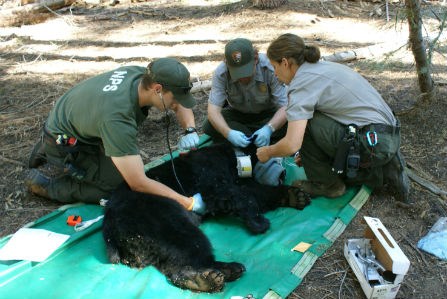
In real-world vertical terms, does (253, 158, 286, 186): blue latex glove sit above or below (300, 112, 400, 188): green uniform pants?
below

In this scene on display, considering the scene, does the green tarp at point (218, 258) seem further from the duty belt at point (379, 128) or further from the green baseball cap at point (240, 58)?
the green baseball cap at point (240, 58)

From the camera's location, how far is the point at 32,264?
2887mm

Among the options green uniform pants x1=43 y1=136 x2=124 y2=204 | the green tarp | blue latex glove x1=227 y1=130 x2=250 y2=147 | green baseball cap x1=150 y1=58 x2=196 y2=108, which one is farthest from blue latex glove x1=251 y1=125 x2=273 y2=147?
green uniform pants x1=43 y1=136 x2=124 y2=204

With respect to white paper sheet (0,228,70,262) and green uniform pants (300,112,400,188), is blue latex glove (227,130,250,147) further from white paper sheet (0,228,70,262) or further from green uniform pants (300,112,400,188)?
white paper sheet (0,228,70,262)

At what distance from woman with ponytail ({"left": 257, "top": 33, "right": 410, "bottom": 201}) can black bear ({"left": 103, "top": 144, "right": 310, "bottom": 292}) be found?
418mm

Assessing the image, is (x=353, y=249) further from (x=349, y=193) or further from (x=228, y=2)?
(x=228, y=2)

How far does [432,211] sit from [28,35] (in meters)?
8.29

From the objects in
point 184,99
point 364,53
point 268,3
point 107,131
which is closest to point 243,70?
point 184,99

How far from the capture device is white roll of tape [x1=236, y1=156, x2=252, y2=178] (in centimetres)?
357

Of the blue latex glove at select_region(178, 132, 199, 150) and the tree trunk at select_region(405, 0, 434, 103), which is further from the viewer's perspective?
the tree trunk at select_region(405, 0, 434, 103)

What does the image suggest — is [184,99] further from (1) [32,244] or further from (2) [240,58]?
(1) [32,244]

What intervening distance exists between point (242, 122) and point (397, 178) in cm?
174

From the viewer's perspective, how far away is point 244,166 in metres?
3.57

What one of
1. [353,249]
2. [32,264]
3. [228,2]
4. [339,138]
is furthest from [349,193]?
[228,2]
